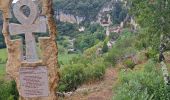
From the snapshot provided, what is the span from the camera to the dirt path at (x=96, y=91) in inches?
493

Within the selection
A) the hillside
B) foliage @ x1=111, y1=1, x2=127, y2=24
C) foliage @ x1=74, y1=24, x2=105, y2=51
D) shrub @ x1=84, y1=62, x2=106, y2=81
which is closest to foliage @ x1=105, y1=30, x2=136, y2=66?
the hillside

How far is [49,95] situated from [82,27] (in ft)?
161

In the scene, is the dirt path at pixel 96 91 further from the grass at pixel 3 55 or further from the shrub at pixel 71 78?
the grass at pixel 3 55

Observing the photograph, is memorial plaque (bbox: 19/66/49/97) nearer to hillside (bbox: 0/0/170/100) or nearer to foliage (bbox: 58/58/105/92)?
hillside (bbox: 0/0/170/100)

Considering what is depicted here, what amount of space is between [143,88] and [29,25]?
3.61 meters

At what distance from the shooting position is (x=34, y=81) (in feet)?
29.4

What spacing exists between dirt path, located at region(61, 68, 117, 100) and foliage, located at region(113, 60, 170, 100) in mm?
954

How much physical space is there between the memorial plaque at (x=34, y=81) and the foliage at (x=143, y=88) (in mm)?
2067

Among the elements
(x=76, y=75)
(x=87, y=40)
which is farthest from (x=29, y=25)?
(x=87, y=40)

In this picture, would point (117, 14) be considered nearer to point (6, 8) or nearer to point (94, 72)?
point (94, 72)

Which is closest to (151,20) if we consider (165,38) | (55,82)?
(165,38)

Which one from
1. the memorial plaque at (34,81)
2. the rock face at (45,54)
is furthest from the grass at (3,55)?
the memorial plaque at (34,81)

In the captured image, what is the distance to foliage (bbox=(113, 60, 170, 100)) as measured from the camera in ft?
32.9

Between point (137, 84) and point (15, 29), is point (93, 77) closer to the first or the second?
point (137, 84)
